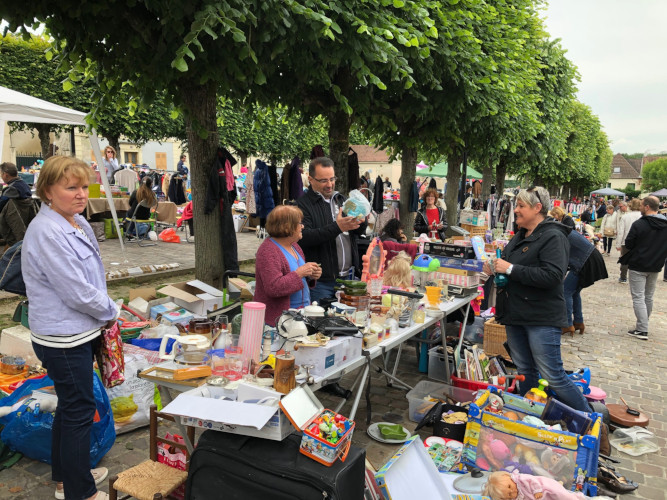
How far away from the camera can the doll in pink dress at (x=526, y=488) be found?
241cm

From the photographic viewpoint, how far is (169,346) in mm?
3055

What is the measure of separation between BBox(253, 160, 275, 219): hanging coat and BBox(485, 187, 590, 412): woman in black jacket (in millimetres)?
5217

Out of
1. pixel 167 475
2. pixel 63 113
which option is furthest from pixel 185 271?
pixel 167 475

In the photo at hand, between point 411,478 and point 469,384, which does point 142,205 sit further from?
point 411,478

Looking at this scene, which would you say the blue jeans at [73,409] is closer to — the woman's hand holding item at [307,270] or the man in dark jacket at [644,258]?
the woman's hand holding item at [307,270]

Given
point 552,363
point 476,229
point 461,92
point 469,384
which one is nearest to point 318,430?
point 552,363

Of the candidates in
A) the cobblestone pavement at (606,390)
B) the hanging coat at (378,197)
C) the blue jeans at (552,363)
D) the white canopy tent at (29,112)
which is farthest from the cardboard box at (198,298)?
the hanging coat at (378,197)

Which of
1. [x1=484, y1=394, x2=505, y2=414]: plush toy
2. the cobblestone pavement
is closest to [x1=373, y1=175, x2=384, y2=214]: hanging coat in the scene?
the cobblestone pavement

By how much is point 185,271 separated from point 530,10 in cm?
1000

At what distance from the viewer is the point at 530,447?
2701mm

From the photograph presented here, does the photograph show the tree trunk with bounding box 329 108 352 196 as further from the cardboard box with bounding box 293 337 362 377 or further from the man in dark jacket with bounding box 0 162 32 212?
the cardboard box with bounding box 293 337 362 377

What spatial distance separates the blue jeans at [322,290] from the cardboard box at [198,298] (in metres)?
1.95

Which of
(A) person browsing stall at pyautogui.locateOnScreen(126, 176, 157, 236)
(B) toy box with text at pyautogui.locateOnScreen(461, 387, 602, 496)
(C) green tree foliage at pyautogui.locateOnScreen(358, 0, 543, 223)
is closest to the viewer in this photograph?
(B) toy box with text at pyautogui.locateOnScreen(461, 387, 602, 496)

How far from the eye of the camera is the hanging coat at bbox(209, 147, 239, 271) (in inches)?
227
